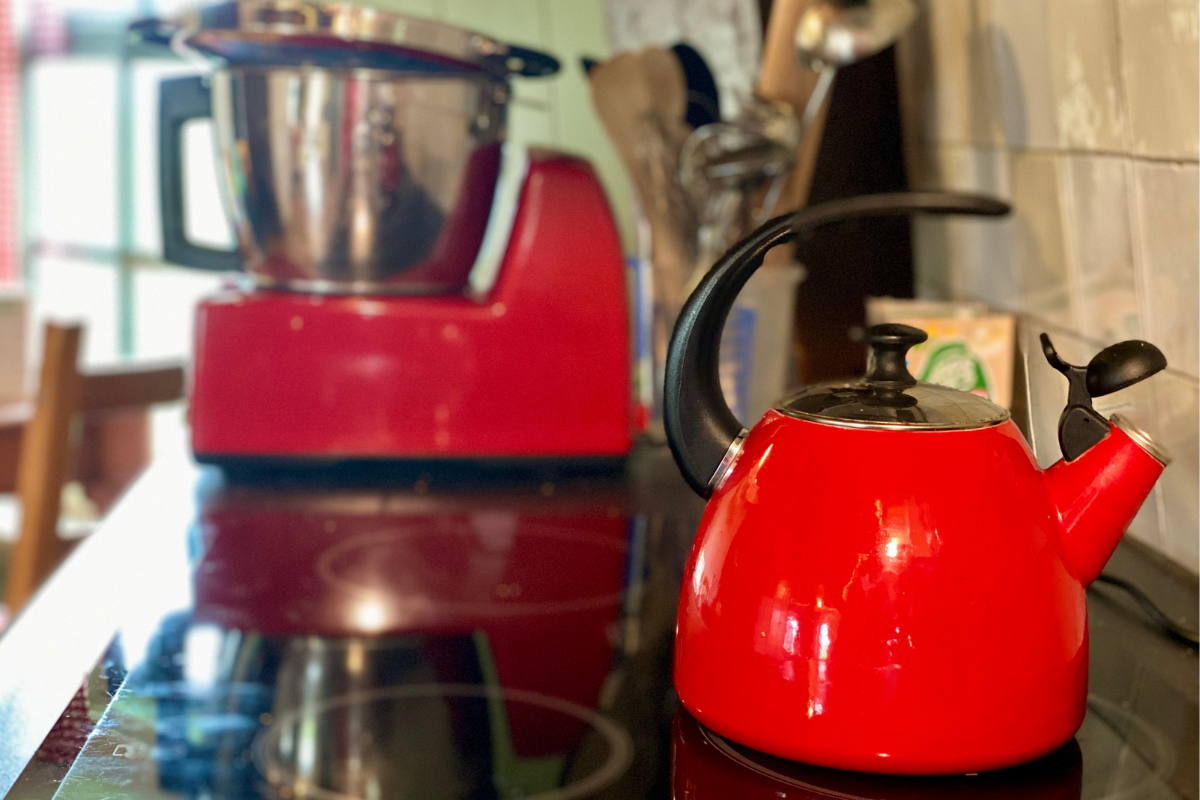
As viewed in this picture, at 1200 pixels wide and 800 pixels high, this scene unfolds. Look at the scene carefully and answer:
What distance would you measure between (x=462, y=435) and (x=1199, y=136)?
60 centimetres

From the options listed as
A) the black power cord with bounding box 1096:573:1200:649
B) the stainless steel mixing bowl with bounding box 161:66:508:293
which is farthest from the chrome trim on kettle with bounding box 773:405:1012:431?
the stainless steel mixing bowl with bounding box 161:66:508:293

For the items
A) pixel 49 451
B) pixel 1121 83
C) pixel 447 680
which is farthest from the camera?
pixel 49 451

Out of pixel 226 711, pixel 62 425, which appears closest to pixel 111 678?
pixel 226 711

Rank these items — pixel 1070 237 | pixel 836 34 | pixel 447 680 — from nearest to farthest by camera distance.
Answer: pixel 447 680, pixel 1070 237, pixel 836 34

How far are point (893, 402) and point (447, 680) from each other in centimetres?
27

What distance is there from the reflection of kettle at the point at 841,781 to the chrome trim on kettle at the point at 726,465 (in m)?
0.11

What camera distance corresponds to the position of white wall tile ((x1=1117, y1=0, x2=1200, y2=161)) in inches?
24.3

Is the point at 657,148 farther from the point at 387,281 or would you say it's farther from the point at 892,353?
the point at 892,353

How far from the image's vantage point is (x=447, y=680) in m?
0.59

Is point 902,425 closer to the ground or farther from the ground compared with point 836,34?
closer to the ground

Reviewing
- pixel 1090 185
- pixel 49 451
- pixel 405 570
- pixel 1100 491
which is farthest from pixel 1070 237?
pixel 49 451

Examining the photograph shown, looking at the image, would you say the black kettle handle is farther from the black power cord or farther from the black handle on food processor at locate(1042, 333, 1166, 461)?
the black power cord

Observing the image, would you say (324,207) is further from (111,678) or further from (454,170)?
(111,678)

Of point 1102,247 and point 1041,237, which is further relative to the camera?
point 1041,237
